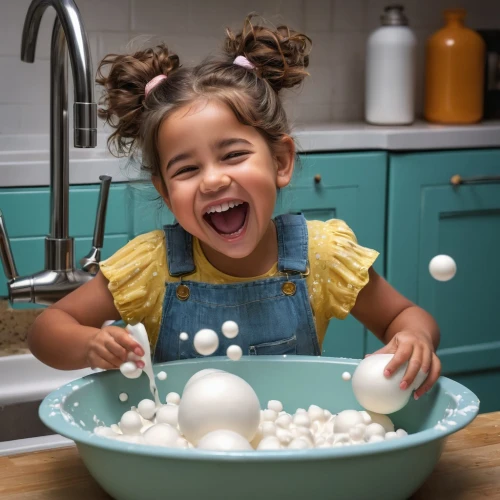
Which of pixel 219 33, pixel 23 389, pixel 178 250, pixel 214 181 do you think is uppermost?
pixel 219 33

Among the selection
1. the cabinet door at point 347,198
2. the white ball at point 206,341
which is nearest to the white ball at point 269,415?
Answer: the white ball at point 206,341

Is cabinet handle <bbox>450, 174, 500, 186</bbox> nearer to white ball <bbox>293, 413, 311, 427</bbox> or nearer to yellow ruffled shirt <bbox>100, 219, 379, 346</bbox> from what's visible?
yellow ruffled shirt <bbox>100, 219, 379, 346</bbox>

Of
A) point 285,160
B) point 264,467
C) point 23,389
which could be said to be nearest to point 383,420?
point 264,467

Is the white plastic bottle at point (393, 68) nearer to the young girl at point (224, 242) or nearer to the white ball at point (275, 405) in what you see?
the young girl at point (224, 242)

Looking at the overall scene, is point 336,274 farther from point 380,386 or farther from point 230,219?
point 380,386

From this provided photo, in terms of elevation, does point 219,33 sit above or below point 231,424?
above

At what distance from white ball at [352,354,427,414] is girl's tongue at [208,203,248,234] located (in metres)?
0.35

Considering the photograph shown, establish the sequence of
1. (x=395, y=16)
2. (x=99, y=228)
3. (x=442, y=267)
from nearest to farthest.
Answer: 1. (x=442, y=267)
2. (x=99, y=228)
3. (x=395, y=16)

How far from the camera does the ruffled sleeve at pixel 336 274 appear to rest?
4.30 feet

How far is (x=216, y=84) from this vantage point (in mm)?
1283

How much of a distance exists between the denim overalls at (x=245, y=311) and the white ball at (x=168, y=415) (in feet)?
0.97

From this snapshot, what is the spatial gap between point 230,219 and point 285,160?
0.53 feet

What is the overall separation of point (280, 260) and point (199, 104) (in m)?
0.26

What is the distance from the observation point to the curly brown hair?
49.6 inches
